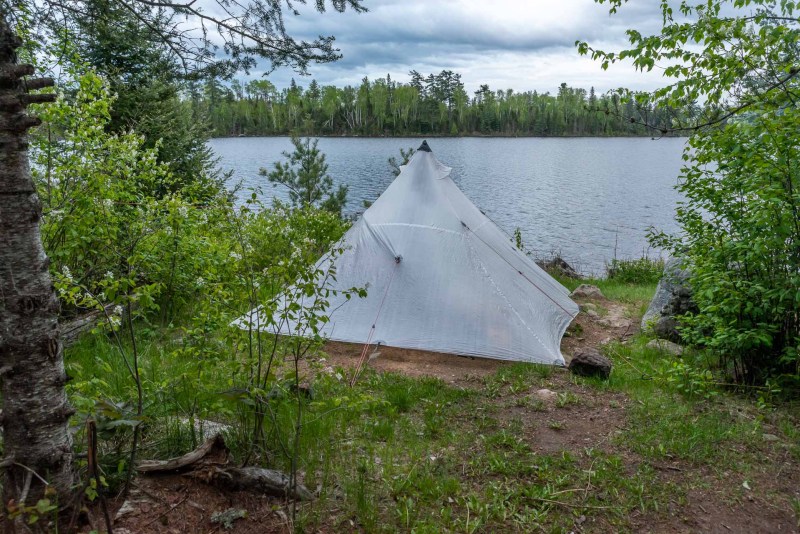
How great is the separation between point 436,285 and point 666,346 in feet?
10.8

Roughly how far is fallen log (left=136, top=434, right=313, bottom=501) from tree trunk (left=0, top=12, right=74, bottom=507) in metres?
0.71

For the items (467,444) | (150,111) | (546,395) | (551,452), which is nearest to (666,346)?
(546,395)

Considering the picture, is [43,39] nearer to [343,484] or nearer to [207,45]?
→ [207,45]

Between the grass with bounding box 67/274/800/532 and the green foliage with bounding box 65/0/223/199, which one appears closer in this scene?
the grass with bounding box 67/274/800/532

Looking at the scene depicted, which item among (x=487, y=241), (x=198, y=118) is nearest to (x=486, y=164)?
(x=198, y=118)

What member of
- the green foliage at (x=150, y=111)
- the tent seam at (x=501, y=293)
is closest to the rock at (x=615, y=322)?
the tent seam at (x=501, y=293)

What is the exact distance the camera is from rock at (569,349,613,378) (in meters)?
6.32

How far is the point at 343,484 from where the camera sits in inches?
144

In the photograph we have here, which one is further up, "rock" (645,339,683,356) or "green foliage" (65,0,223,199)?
"green foliage" (65,0,223,199)

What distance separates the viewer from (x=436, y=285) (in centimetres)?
733

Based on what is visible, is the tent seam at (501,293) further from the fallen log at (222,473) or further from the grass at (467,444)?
the fallen log at (222,473)

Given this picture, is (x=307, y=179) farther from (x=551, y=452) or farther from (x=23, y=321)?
(x=23, y=321)

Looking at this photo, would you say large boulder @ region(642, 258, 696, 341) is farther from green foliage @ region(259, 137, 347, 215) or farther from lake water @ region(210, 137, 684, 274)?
green foliage @ region(259, 137, 347, 215)

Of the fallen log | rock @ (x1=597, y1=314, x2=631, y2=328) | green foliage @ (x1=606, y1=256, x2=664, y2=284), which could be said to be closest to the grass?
the fallen log
